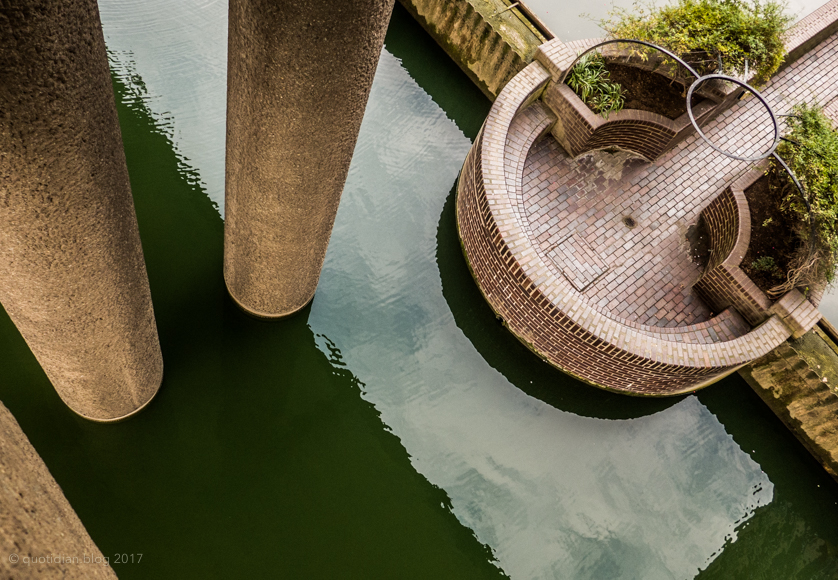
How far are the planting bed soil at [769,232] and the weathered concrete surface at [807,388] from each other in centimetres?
70

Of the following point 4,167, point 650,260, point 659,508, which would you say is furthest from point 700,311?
point 4,167

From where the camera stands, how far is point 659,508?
510 cm

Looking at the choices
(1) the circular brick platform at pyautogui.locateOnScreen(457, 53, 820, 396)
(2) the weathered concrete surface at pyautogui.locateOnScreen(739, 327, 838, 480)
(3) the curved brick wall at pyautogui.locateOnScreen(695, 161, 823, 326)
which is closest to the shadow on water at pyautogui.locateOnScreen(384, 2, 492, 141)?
(1) the circular brick platform at pyautogui.locateOnScreen(457, 53, 820, 396)

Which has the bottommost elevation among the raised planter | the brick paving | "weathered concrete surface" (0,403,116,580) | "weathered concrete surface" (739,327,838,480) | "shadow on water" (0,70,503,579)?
"shadow on water" (0,70,503,579)

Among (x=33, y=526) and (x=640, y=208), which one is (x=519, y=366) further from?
(x=33, y=526)

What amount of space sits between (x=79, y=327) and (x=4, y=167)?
1.39 metres

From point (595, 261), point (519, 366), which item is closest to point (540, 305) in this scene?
point (519, 366)

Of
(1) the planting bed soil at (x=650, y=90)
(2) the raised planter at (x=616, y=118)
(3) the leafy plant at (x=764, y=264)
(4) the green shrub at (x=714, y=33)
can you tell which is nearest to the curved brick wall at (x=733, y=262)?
(3) the leafy plant at (x=764, y=264)

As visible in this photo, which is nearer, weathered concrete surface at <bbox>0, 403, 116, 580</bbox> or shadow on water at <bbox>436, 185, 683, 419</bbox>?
weathered concrete surface at <bbox>0, 403, 116, 580</bbox>

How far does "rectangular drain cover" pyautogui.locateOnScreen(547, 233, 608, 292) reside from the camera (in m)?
5.35

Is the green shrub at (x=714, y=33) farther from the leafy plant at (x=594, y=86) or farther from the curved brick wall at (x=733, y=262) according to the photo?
the curved brick wall at (x=733, y=262)

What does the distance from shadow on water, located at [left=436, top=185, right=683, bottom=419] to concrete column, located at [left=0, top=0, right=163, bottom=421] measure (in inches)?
113

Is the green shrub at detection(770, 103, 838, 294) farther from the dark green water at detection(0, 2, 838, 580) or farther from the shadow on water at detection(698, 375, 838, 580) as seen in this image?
the dark green water at detection(0, 2, 838, 580)

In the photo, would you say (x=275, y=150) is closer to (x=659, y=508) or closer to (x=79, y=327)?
(x=79, y=327)
